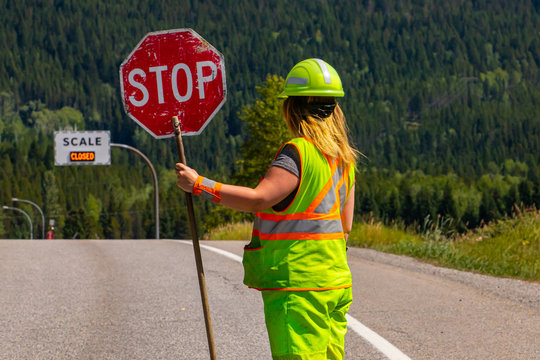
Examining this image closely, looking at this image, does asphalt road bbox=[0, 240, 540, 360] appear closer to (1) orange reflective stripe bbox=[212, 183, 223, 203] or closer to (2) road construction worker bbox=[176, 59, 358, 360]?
(2) road construction worker bbox=[176, 59, 358, 360]

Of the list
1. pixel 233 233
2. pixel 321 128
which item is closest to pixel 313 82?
pixel 321 128

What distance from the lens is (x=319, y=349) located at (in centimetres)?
305

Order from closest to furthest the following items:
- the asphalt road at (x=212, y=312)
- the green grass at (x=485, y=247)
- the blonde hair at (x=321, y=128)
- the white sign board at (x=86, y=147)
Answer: the blonde hair at (x=321, y=128) → the asphalt road at (x=212, y=312) → the green grass at (x=485, y=247) → the white sign board at (x=86, y=147)

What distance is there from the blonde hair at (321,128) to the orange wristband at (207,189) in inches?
16.4

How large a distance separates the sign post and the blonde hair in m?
0.89

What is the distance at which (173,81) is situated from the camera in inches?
162

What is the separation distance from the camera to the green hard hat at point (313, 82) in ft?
10.4

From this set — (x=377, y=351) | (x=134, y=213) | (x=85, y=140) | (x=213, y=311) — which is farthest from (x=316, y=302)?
(x=134, y=213)

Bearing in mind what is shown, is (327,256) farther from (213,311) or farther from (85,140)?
(85,140)

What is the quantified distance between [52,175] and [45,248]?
187 metres

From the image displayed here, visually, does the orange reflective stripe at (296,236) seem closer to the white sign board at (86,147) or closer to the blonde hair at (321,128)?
the blonde hair at (321,128)

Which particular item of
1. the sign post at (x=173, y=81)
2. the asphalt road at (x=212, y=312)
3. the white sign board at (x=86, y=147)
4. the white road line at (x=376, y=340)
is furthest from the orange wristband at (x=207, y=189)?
the white sign board at (x=86, y=147)

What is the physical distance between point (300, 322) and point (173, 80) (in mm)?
1696

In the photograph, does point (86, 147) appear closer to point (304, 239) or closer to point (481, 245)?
point (481, 245)
